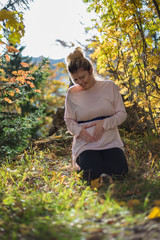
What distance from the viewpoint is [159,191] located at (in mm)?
1896

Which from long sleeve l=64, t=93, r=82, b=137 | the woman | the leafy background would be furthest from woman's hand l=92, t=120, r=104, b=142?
the leafy background

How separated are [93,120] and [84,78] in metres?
0.53

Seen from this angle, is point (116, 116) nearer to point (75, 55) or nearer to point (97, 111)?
point (97, 111)

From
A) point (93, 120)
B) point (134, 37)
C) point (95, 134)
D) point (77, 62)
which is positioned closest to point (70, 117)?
point (93, 120)

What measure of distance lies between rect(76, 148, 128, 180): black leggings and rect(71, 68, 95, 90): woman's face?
82 centimetres

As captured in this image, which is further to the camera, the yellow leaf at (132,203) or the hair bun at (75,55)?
the hair bun at (75,55)

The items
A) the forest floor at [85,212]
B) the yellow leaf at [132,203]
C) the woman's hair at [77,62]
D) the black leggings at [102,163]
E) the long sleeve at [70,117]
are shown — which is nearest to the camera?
the forest floor at [85,212]

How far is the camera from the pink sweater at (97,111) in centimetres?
285

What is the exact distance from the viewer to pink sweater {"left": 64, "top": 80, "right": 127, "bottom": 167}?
2854mm

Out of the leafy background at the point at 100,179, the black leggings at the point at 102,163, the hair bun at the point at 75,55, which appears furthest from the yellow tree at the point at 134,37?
the black leggings at the point at 102,163

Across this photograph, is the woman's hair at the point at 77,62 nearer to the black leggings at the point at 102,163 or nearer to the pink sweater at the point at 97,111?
the pink sweater at the point at 97,111

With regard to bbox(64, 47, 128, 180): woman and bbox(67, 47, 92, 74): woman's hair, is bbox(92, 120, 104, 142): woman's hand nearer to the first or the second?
bbox(64, 47, 128, 180): woman

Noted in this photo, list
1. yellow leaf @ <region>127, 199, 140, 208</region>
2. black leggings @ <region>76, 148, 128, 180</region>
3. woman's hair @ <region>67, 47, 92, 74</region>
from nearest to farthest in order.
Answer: yellow leaf @ <region>127, 199, 140, 208</region> < black leggings @ <region>76, 148, 128, 180</region> < woman's hair @ <region>67, 47, 92, 74</region>

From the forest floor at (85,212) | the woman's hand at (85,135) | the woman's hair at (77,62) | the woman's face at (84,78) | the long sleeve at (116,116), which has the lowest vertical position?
the forest floor at (85,212)
